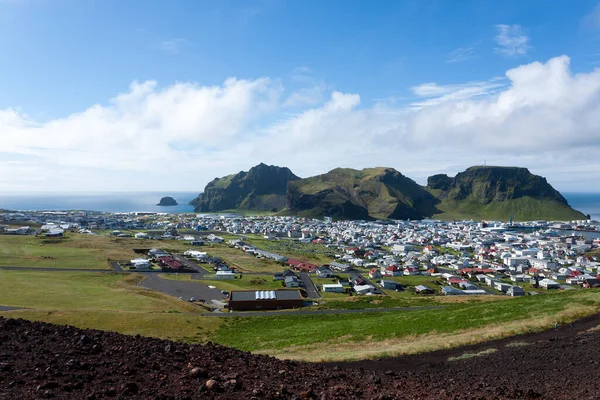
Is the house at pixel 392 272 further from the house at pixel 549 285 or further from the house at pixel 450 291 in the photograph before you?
the house at pixel 549 285

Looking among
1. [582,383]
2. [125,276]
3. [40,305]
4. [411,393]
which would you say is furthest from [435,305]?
[125,276]

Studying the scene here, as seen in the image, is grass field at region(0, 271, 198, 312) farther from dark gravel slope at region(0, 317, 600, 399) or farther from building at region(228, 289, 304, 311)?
dark gravel slope at region(0, 317, 600, 399)

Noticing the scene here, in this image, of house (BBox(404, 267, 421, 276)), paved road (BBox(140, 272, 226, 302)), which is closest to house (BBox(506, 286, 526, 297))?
house (BBox(404, 267, 421, 276))

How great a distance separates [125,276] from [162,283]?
6.61 m

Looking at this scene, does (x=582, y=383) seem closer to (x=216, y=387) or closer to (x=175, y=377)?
(x=216, y=387)

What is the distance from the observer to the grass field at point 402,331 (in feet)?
66.5

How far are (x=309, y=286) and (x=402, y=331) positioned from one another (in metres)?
38.4

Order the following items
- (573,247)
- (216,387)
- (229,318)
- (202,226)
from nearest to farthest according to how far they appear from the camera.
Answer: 1. (216,387)
2. (229,318)
3. (573,247)
4. (202,226)

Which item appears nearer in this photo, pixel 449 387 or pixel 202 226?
pixel 449 387

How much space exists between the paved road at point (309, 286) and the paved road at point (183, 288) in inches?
508

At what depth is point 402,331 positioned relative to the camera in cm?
2467

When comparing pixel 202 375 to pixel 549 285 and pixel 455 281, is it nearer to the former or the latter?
pixel 455 281

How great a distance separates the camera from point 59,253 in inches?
3118

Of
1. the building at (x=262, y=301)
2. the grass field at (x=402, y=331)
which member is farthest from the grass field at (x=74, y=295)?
the grass field at (x=402, y=331)
